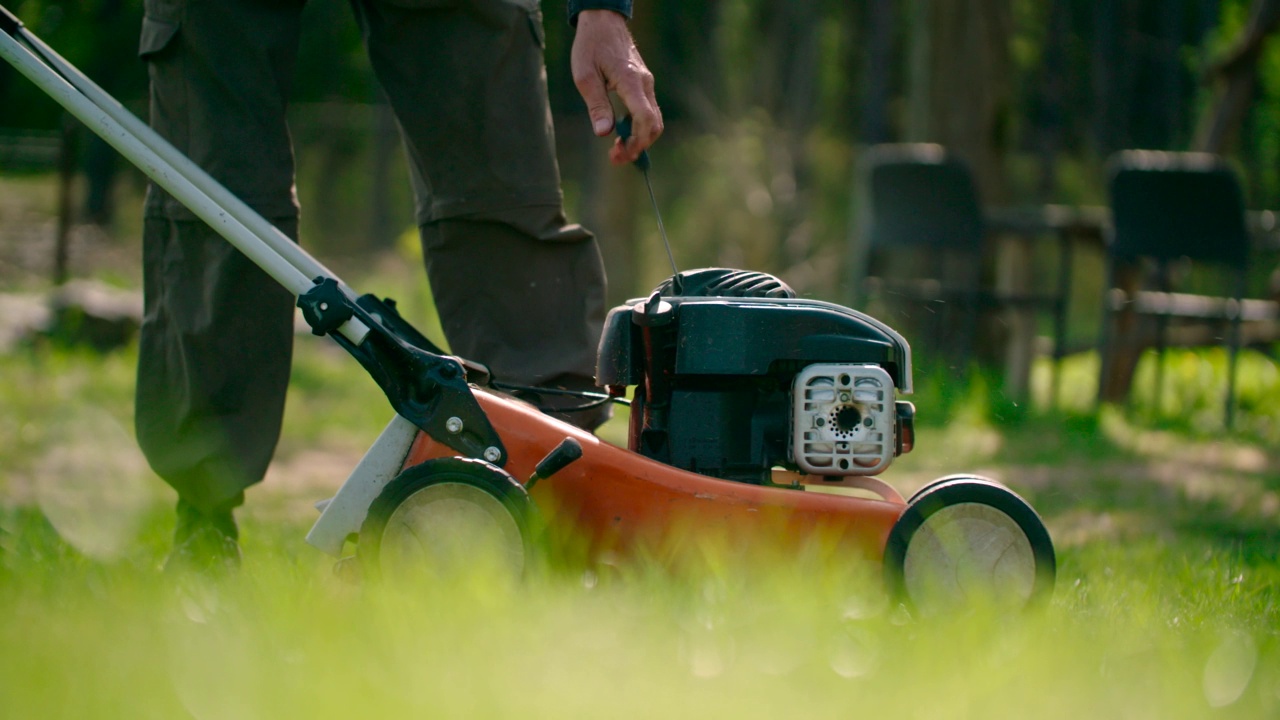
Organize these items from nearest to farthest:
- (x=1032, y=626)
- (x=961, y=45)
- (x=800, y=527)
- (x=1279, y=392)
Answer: (x=1032, y=626)
(x=800, y=527)
(x=1279, y=392)
(x=961, y=45)

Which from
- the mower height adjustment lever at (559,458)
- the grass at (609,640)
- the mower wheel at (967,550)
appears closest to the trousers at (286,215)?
the grass at (609,640)

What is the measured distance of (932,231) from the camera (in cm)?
600

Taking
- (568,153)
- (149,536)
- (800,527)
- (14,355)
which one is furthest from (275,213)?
(568,153)

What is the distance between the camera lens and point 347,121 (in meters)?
12.3

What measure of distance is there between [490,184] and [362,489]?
2.00ft

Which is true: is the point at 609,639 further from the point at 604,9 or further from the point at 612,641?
the point at 604,9

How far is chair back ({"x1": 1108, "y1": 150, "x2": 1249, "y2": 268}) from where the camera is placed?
524 centimetres

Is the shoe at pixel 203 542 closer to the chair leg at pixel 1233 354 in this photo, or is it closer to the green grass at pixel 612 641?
the green grass at pixel 612 641

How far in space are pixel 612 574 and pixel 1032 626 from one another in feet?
1.79

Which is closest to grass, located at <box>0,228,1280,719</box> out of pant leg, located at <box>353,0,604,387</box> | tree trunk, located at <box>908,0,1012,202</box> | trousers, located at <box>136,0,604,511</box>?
trousers, located at <box>136,0,604,511</box>

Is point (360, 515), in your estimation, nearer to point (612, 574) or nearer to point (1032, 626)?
point (612, 574)

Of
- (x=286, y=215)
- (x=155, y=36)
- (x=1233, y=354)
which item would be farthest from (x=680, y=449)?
(x=1233, y=354)

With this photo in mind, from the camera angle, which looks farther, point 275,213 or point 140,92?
point 140,92

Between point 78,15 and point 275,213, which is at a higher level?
point 78,15
